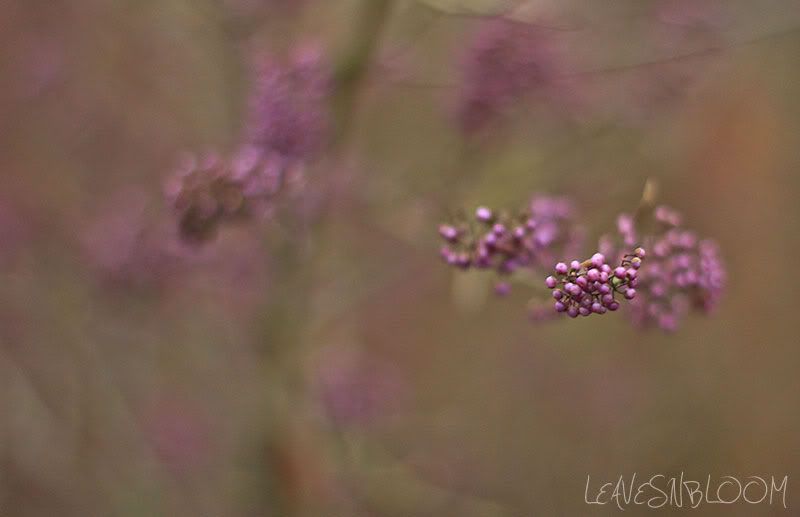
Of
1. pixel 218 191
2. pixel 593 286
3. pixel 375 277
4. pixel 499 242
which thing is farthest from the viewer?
pixel 375 277

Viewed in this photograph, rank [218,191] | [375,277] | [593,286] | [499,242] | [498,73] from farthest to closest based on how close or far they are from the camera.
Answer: [375,277]
[498,73]
[218,191]
[499,242]
[593,286]

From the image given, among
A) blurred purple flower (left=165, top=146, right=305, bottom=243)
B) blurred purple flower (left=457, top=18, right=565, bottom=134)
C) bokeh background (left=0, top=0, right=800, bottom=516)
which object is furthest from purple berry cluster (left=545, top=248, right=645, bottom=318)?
blurred purple flower (left=457, top=18, right=565, bottom=134)

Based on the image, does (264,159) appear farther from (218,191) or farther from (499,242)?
(499,242)

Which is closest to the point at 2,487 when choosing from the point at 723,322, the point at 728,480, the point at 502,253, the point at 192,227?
the point at 192,227

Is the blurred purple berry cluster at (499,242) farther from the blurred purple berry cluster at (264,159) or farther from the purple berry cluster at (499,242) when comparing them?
the blurred purple berry cluster at (264,159)

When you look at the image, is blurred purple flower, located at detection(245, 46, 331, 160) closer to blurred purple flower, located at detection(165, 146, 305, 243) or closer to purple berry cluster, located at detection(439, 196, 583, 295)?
blurred purple flower, located at detection(165, 146, 305, 243)

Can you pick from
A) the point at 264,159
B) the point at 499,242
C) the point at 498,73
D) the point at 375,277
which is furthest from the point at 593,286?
the point at 375,277

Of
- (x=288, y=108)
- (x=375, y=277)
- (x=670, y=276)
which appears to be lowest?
(x=375, y=277)
